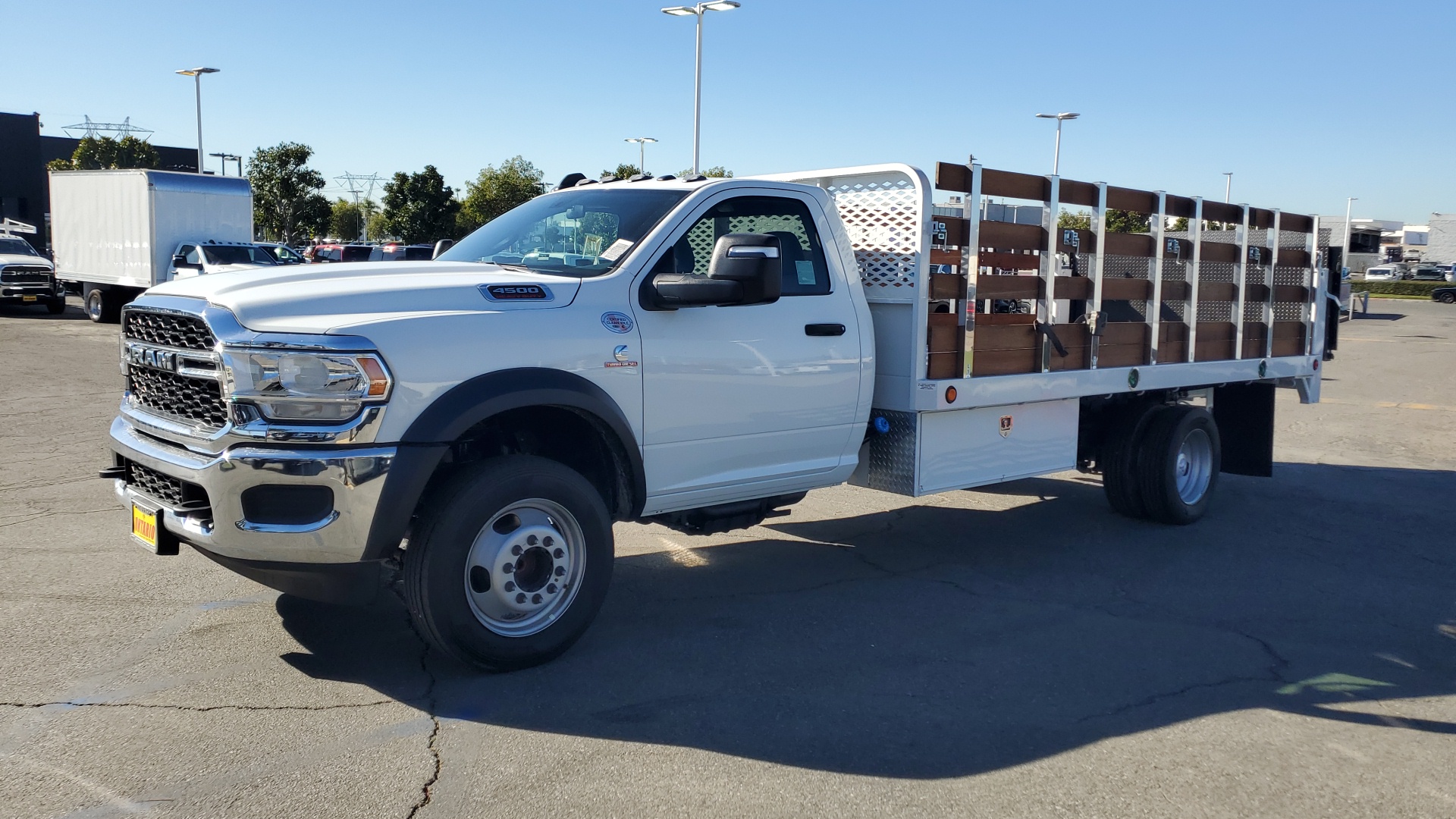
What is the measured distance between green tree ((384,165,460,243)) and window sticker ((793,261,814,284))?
42061 mm

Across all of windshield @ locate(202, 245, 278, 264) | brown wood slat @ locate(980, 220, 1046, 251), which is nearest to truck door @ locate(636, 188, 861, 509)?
brown wood slat @ locate(980, 220, 1046, 251)

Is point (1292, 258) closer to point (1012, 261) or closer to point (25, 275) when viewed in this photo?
point (1012, 261)

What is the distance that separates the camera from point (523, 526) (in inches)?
185

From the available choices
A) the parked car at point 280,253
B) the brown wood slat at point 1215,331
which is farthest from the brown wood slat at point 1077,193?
the parked car at point 280,253

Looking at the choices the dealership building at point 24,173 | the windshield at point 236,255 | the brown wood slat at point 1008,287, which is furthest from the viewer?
the dealership building at point 24,173

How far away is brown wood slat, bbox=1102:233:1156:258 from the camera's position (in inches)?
285

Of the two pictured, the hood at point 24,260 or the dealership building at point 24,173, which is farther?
the dealership building at point 24,173

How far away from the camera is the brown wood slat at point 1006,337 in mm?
6336

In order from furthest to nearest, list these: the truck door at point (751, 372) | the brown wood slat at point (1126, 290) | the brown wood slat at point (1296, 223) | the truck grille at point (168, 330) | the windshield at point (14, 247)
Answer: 1. the windshield at point (14, 247)
2. the brown wood slat at point (1296, 223)
3. the brown wood slat at point (1126, 290)
4. the truck door at point (751, 372)
5. the truck grille at point (168, 330)

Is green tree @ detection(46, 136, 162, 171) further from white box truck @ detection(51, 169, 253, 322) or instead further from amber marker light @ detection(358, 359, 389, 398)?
amber marker light @ detection(358, 359, 389, 398)

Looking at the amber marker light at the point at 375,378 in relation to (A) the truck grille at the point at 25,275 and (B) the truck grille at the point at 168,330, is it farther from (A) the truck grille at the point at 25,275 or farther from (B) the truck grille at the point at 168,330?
(A) the truck grille at the point at 25,275

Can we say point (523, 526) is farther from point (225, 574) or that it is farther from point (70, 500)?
point (70, 500)

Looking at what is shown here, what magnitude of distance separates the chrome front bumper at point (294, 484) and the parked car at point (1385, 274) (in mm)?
80551

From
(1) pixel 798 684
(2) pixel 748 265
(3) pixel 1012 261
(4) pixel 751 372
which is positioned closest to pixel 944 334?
(3) pixel 1012 261
